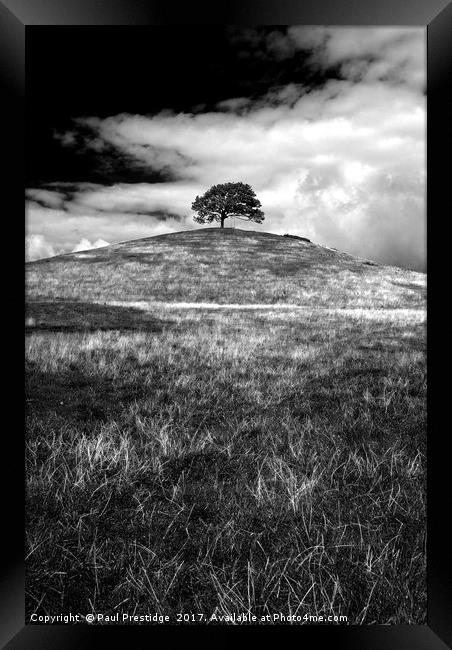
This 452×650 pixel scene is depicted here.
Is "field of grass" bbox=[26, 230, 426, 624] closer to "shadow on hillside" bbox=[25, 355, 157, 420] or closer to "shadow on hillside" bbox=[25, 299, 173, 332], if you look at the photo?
"shadow on hillside" bbox=[25, 355, 157, 420]

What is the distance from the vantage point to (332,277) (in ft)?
117

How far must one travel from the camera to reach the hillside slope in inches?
1094

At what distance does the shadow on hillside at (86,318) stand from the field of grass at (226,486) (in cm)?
572

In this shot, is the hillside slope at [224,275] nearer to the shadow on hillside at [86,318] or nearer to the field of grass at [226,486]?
the shadow on hillside at [86,318]

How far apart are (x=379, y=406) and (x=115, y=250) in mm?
41707

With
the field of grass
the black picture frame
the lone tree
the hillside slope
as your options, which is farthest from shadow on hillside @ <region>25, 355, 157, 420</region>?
the hillside slope

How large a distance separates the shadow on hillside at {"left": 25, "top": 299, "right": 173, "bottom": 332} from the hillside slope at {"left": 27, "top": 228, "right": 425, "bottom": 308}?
407 centimetres

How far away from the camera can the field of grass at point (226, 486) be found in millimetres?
2104

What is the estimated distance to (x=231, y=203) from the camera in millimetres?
9695

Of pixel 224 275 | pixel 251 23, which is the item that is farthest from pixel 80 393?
pixel 224 275

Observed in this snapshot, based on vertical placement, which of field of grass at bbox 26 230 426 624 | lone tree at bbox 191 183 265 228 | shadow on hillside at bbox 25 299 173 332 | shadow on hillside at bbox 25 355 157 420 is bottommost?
field of grass at bbox 26 230 426 624

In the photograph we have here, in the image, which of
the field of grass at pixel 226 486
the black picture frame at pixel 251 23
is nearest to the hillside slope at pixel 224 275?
the field of grass at pixel 226 486

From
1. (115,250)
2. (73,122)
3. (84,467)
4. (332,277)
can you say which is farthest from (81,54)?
(115,250)
